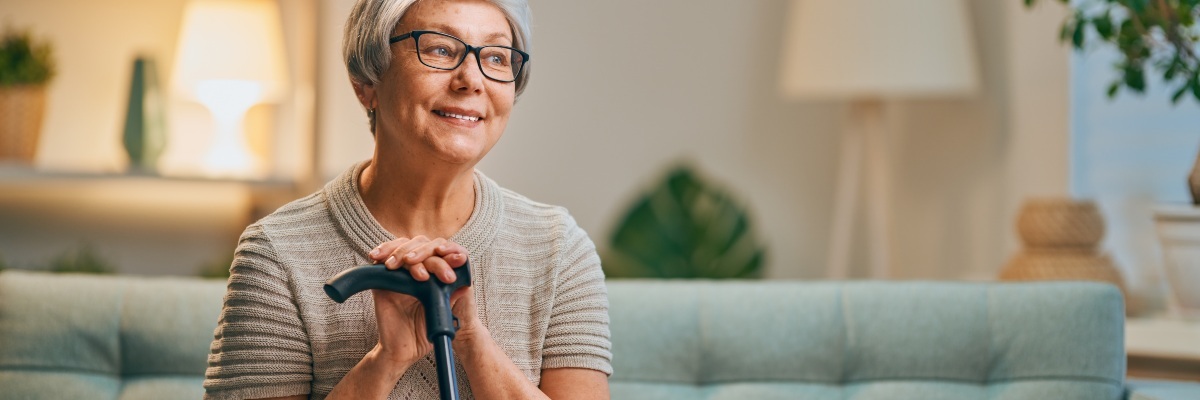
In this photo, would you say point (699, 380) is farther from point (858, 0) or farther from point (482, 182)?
point (858, 0)

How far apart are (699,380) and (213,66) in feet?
6.46

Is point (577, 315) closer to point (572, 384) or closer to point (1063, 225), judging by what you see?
point (572, 384)

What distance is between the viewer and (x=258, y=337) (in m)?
1.24

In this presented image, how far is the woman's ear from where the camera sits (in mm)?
1286

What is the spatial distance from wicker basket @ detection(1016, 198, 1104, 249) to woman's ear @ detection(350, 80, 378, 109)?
5.24 feet

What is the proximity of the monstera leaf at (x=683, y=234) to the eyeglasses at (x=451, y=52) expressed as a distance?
Answer: 2.03m

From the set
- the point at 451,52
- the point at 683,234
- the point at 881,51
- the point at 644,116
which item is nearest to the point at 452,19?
the point at 451,52

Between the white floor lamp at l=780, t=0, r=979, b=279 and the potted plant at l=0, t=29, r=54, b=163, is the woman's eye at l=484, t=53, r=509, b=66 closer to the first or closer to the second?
the white floor lamp at l=780, t=0, r=979, b=279

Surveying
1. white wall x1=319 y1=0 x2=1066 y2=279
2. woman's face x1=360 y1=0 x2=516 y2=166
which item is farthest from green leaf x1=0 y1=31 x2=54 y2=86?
woman's face x1=360 y1=0 x2=516 y2=166

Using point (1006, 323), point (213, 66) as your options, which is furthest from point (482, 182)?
point (213, 66)

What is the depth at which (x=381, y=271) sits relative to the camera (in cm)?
112

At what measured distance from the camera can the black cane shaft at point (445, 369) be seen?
1078 millimetres

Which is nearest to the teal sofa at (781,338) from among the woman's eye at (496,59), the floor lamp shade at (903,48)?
the woman's eye at (496,59)

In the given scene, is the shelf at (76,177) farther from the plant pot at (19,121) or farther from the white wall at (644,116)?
the white wall at (644,116)
